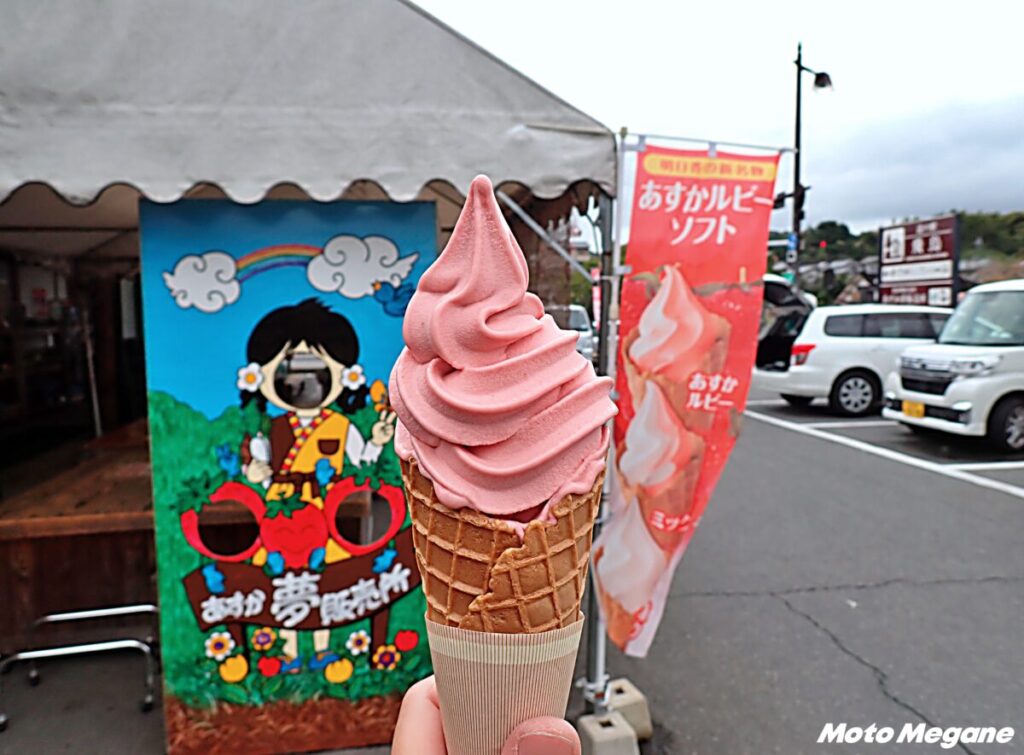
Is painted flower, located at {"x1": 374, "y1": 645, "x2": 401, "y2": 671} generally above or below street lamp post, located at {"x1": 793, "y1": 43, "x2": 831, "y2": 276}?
below

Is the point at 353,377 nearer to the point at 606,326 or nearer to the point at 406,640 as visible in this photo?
the point at 606,326

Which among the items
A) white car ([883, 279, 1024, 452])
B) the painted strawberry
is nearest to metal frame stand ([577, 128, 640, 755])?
the painted strawberry

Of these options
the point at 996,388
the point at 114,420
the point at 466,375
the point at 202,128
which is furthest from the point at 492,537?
the point at 996,388

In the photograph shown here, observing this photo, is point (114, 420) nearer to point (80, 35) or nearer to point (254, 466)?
point (254, 466)

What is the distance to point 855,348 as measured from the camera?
12414 millimetres

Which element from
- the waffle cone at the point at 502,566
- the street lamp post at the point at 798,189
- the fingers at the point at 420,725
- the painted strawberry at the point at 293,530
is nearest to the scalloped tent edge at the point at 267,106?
the painted strawberry at the point at 293,530

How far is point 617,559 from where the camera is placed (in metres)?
3.41

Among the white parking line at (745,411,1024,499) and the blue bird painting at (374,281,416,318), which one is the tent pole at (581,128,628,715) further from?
the white parking line at (745,411,1024,499)

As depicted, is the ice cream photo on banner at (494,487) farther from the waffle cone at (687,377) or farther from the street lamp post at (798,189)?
the street lamp post at (798,189)

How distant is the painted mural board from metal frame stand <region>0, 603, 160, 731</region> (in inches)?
28.3

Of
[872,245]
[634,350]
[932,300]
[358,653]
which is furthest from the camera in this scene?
[872,245]

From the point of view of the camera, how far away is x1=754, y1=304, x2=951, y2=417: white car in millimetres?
12438

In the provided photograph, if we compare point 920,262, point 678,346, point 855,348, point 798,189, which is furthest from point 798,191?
point 678,346

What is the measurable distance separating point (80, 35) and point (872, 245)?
48087 mm
